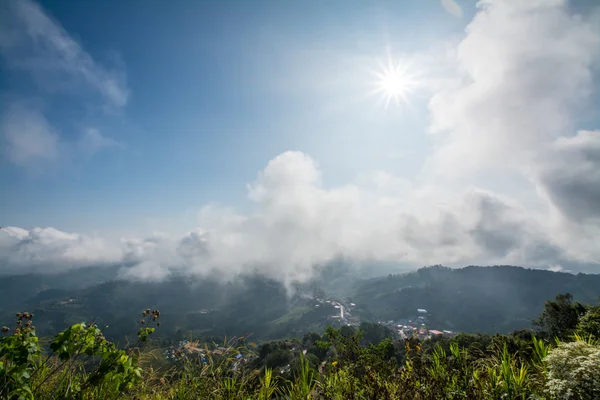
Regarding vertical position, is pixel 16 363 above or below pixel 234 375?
above

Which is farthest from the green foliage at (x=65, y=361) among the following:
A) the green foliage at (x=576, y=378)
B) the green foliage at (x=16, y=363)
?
the green foliage at (x=576, y=378)

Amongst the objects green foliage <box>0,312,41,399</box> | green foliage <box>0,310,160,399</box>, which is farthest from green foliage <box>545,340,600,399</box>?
green foliage <box>0,312,41,399</box>

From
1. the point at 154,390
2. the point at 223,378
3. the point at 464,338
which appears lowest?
the point at 464,338

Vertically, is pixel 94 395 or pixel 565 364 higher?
pixel 565 364

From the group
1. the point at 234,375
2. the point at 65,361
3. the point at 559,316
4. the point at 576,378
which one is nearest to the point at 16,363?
the point at 65,361

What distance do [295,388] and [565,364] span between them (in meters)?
5.67

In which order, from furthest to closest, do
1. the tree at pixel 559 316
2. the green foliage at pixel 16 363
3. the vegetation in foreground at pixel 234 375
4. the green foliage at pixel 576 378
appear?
the tree at pixel 559 316, the green foliage at pixel 576 378, the vegetation in foreground at pixel 234 375, the green foliage at pixel 16 363

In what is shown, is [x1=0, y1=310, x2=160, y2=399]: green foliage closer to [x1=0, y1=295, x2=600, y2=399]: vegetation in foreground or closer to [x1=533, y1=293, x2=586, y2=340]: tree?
[x1=0, y1=295, x2=600, y2=399]: vegetation in foreground

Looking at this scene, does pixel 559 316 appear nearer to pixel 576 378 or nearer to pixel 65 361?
pixel 576 378

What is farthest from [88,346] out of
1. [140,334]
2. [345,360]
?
[345,360]

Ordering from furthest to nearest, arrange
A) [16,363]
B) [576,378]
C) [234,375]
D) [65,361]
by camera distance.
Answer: [234,375], [576,378], [65,361], [16,363]

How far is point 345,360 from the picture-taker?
651cm

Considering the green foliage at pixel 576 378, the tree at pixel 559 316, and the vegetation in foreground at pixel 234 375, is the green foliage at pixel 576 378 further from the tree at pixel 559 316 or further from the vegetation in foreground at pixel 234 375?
the tree at pixel 559 316

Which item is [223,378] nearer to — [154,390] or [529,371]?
[154,390]
